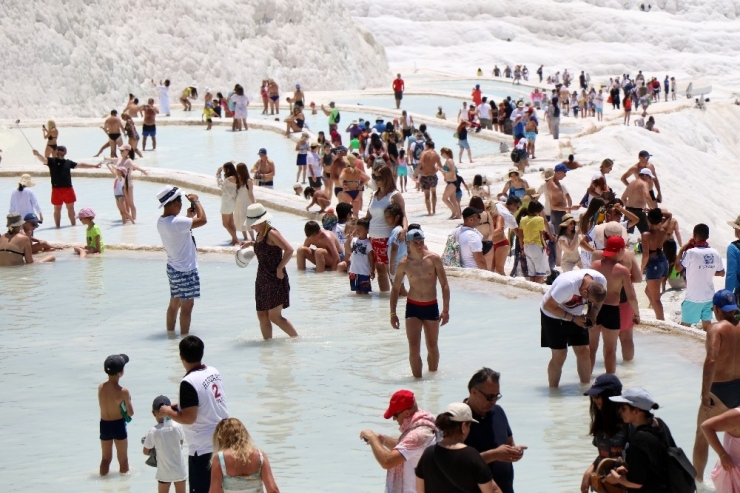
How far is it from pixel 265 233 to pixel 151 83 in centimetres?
3083

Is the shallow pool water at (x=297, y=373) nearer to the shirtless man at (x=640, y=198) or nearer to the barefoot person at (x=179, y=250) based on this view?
the barefoot person at (x=179, y=250)

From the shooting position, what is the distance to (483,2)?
91562mm

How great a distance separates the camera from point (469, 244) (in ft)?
46.2

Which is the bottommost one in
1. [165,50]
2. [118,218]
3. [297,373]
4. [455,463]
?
[118,218]

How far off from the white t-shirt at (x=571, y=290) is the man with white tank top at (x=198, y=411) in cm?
314

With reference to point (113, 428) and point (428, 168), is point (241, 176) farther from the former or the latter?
point (113, 428)

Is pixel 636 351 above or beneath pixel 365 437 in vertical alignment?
beneath

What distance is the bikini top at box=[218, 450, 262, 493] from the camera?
6309 millimetres

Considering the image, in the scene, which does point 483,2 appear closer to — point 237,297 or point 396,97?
point 396,97

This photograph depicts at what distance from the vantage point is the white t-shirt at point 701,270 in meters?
11.5

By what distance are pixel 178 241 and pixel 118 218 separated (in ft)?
28.5

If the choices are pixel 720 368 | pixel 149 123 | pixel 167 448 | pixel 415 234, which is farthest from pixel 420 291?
pixel 149 123

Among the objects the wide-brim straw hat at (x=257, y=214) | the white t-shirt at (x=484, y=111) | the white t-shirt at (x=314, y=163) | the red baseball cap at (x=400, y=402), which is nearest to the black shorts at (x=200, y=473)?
the red baseball cap at (x=400, y=402)

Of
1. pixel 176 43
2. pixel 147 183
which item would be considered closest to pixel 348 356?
pixel 147 183
